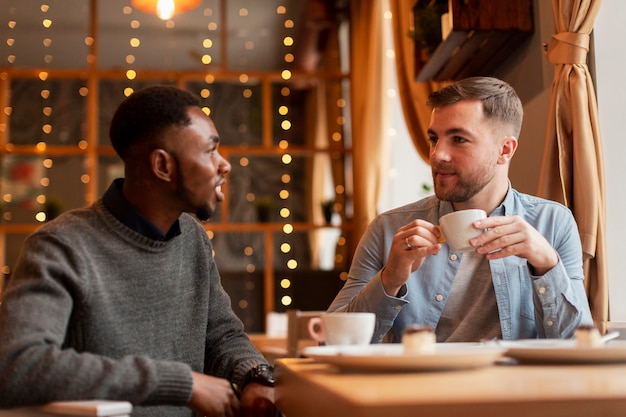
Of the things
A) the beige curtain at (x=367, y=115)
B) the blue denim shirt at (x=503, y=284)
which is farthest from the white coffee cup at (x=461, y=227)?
the beige curtain at (x=367, y=115)

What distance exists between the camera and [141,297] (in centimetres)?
166

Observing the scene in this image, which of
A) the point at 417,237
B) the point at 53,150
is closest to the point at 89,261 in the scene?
the point at 417,237

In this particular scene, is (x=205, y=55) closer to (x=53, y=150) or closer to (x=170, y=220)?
(x=53, y=150)

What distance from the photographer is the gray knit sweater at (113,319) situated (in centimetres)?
135

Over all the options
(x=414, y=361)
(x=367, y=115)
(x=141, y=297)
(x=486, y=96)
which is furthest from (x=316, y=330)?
(x=367, y=115)

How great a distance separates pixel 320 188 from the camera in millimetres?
6539

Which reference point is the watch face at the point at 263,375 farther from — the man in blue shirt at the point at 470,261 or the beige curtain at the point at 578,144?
the beige curtain at the point at 578,144

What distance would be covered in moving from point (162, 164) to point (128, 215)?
0.45ft

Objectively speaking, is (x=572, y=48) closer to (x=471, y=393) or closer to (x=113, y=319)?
(x=113, y=319)

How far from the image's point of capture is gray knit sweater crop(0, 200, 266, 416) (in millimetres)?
1346

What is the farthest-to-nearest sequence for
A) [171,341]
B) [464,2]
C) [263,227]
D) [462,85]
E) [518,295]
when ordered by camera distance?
1. [263,227]
2. [464,2]
3. [462,85]
4. [518,295]
5. [171,341]

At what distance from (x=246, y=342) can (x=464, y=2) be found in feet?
5.85

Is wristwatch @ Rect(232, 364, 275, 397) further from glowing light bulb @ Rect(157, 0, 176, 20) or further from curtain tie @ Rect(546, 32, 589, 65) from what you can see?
glowing light bulb @ Rect(157, 0, 176, 20)

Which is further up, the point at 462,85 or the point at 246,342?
the point at 462,85
